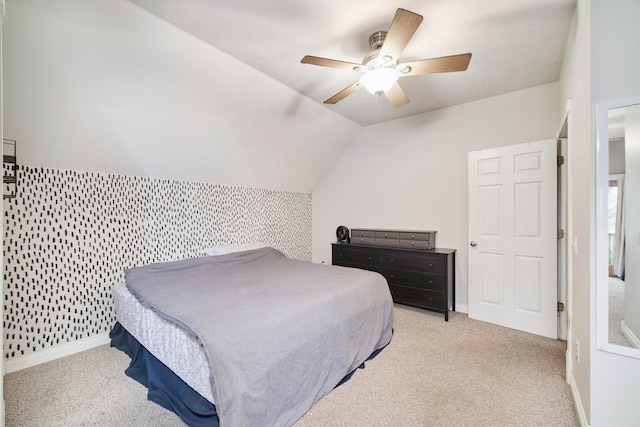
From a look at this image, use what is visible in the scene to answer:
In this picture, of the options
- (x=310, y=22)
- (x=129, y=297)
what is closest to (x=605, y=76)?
(x=310, y=22)

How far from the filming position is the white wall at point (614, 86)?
1.44 metres

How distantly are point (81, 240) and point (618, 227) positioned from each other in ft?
13.1

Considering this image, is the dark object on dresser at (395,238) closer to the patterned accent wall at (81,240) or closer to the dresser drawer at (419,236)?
the dresser drawer at (419,236)

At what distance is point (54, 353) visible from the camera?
2.45 meters

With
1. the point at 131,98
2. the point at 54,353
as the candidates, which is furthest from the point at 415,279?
the point at 54,353

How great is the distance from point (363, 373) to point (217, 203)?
2.66 m

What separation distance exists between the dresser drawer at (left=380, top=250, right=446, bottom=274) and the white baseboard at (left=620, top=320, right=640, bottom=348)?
1.76m

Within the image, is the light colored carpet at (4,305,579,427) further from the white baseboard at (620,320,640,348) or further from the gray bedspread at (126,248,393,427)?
the white baseboard at (620,320,640,348)

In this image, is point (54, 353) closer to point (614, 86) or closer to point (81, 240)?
point (81, 240)

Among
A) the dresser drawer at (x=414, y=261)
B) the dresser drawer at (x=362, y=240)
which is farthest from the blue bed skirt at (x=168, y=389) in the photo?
the dresser drawer at (x=362, y=240)

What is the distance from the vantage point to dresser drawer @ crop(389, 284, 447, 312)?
10.7ft

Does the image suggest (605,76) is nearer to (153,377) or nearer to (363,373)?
(363,373)

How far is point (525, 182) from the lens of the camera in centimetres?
298

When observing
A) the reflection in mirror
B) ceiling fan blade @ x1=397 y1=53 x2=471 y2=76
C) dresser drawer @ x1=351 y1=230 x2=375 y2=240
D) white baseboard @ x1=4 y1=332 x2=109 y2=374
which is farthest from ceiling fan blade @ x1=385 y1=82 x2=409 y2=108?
white baseboard @ x1=4 y1=332 x2=109 y2=374
